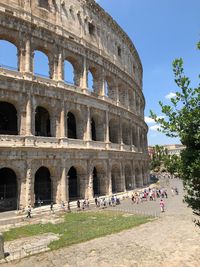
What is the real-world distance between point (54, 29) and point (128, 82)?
13.5 meters

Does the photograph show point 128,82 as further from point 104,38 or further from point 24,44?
point 24,44

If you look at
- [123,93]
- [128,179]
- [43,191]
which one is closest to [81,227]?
[43,191]

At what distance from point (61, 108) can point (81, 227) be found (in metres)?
11.3

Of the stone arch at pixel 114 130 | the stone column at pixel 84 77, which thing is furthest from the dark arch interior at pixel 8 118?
the stone arch at pixel 114 130

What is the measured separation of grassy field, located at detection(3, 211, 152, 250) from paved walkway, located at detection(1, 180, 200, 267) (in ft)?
2.33

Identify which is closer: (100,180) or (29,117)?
(29,117)

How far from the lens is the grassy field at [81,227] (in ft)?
47.1

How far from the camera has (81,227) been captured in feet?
54.7

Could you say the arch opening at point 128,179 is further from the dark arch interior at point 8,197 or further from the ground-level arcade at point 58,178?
the dark arch interior at point 8,197

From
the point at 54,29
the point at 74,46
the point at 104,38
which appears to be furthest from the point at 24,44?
the point at 104,38

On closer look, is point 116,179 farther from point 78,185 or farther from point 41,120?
point 41,120

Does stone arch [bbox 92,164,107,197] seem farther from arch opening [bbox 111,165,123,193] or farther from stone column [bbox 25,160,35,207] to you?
stone column [bbox 25,160,35,207]

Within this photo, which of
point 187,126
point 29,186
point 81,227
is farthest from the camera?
point 29,186

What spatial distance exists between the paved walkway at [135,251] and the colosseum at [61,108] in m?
9.71
